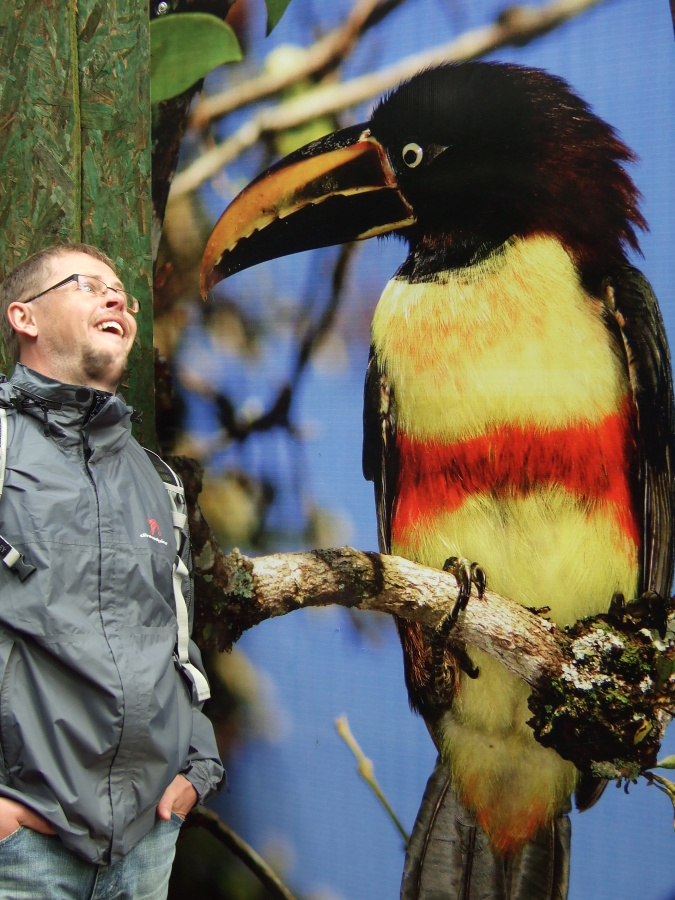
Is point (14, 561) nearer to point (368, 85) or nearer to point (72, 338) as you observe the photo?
point (72, 338)

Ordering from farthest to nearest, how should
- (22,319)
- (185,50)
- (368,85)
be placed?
(185,50) → (368,85) → (22,319)

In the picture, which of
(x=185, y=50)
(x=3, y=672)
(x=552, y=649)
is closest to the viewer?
(x=3, y=672)

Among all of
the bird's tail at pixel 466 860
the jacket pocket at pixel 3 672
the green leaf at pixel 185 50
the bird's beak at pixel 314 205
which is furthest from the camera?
the green leaf at pixel 185 50

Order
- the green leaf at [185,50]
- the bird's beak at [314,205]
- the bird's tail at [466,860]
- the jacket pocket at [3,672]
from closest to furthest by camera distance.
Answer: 1. the jacket pocket at [3,672]
2. the bird's tail at [466,860]
3. the bird's beak at [314,205]
4. the green leaf at [185,50]

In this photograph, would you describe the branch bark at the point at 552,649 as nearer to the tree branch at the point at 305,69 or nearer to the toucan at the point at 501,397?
the toucan at the point at 501,397

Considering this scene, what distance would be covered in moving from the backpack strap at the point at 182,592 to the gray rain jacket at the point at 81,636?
7 cm

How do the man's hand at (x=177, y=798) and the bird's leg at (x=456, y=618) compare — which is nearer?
the man's hand at (x=177, y=798)

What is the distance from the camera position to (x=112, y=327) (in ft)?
4.96

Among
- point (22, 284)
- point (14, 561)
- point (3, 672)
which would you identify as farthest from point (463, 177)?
point (3, 672)

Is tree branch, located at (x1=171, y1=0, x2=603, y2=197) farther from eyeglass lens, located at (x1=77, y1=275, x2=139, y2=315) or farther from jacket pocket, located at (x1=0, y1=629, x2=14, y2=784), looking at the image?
jacket pocket, located at (x1=0, y1=629, x2=14, y2=784)

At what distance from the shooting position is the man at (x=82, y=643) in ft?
4.07

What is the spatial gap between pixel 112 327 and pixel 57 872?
0.92m

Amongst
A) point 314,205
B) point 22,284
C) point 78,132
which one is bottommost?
point 22,284

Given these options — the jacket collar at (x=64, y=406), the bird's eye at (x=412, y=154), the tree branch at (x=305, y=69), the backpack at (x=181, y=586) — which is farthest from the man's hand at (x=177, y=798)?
the tree branch at (x=305, y=69)
